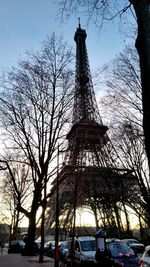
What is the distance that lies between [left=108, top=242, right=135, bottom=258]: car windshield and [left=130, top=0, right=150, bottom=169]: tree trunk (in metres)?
12.0

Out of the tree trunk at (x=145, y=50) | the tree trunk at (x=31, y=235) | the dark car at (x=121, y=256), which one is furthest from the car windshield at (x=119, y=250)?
the tree trunk at (x=145, y=50)

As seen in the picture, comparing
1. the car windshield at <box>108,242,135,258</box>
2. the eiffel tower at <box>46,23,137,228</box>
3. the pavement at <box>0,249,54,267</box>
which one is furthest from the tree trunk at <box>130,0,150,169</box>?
the eiffel tower at <box>46,23,137,228</box>

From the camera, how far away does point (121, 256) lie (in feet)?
52.1

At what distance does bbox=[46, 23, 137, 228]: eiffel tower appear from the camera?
29.1 metres

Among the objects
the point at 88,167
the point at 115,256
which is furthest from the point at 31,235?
the point at 115,256

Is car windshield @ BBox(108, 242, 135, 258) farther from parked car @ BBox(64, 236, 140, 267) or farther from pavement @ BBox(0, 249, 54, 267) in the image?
pavement @ BBox(0, 249, 54, 267)

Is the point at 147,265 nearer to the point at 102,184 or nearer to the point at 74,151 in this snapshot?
the point at 74,151

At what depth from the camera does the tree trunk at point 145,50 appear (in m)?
5.08

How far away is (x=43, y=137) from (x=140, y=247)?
1159cm

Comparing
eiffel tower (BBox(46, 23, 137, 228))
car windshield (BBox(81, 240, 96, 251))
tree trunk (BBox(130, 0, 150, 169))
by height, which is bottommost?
car windshield (BBox(81, 240, 96, 251))

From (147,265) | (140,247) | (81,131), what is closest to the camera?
(147,265)

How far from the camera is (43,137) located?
81.7 ft

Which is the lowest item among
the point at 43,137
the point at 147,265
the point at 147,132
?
the point at 147,265

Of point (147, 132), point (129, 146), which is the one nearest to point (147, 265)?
point (147, 132)
